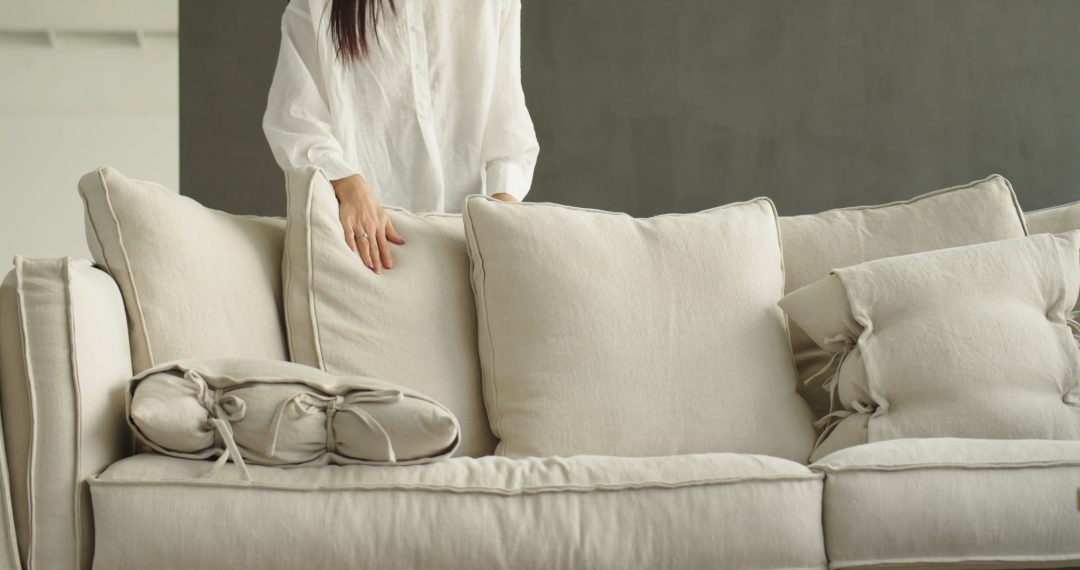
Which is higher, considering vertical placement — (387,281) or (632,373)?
(387,281)

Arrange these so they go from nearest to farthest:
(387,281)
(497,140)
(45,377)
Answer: (45,377) → (387,281) → (497,140)

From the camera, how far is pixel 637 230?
1.89 meters

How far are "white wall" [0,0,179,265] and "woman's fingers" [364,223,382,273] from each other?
2194 millimetres

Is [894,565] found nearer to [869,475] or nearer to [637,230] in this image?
[869,475]

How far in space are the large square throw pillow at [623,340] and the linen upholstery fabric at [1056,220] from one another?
572mm

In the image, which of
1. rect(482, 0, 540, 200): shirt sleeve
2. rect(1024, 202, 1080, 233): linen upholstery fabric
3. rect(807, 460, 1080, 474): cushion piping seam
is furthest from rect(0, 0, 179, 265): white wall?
rect(807, 460, 1080, 474): cushion piping seam

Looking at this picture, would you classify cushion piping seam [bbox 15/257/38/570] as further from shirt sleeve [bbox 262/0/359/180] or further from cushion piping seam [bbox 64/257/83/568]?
shirt sleeve [bbox 262/0/359/180]

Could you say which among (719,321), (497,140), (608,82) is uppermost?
(608,82)

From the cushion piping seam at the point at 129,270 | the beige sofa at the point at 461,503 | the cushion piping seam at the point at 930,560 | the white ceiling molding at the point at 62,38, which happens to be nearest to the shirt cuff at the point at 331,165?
the cushion piping seam at the point at 129,270

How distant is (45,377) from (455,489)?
494mm

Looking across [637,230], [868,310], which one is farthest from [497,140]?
[868,310]

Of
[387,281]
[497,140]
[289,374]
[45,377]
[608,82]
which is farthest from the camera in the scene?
[608,82]

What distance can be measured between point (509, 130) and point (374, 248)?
530 millimetres

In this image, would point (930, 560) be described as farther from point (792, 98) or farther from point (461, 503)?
point (792, 98)
